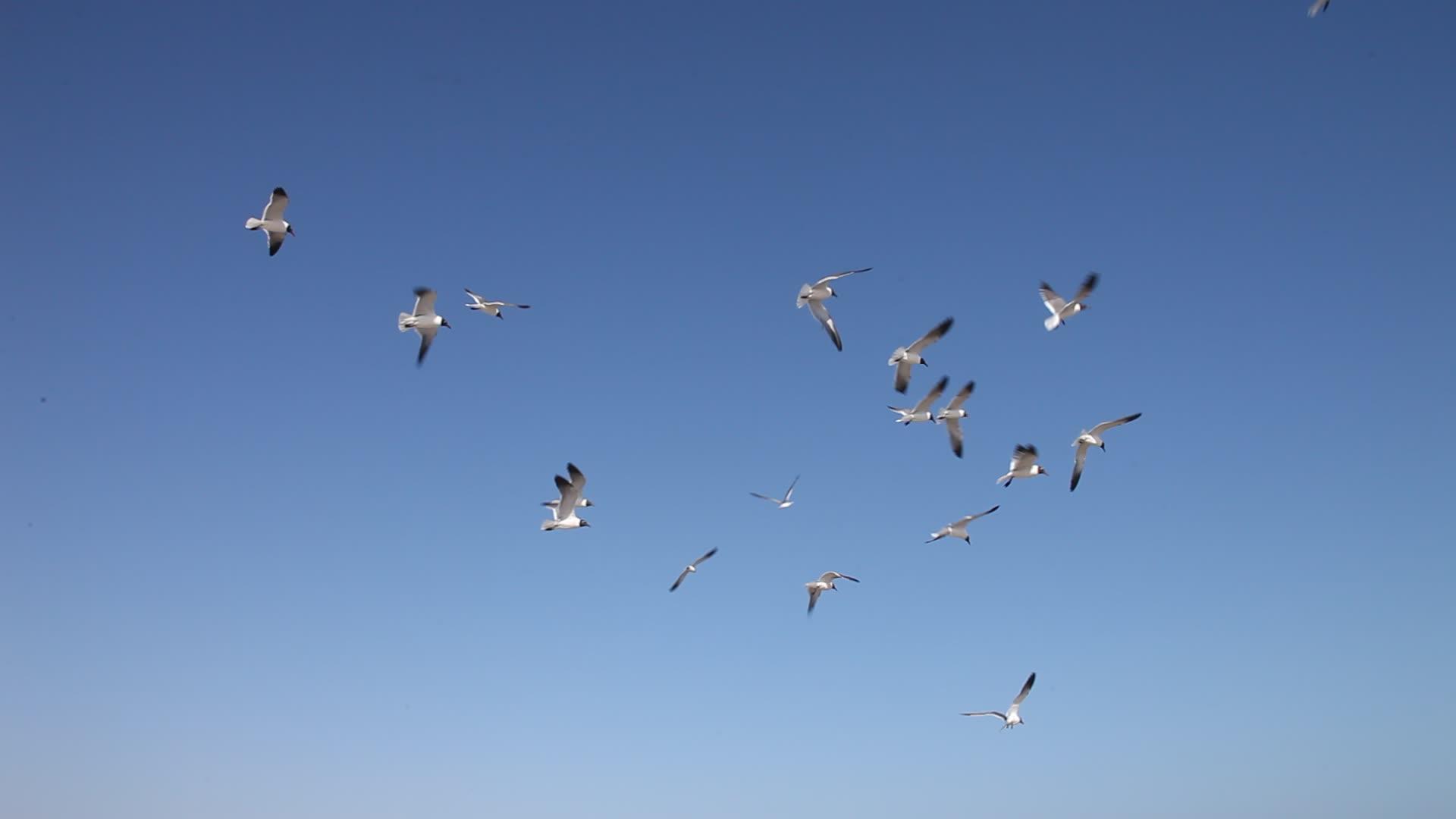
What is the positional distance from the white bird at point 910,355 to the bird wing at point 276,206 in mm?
13381

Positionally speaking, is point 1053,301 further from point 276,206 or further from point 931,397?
point 276,206

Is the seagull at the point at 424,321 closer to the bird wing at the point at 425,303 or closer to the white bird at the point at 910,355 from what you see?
the bird wing at the point at 425,303

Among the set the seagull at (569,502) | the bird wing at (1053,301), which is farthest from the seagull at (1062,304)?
the seagull at (569,502)

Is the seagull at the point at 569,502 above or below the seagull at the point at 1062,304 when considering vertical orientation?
below

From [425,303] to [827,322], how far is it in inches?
352

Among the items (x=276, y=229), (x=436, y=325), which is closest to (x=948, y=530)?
(x=436, y=325)

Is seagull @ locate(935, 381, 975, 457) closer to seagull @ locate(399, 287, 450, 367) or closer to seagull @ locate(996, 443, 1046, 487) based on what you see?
seagull @ locate(996, 443, 1046, 487)

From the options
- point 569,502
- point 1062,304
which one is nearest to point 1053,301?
point 1062,304

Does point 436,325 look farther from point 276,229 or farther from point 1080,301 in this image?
point 1080,301

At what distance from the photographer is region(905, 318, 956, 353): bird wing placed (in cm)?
2877

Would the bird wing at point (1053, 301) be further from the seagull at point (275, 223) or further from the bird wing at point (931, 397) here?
the seagull at point (275, 223)

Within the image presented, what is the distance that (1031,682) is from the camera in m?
34.2

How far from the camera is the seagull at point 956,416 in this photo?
31219mm

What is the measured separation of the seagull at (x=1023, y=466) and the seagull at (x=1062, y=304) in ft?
A: 10.7
